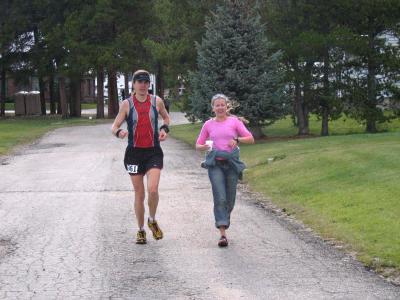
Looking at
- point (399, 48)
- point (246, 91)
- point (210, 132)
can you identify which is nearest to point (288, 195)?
point (210, 132)

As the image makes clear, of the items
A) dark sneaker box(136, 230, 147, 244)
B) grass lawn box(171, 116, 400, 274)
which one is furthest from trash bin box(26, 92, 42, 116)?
dark sneaker box(136, 230, 147, 244)

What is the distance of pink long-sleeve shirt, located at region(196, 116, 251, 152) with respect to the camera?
30.0 ft

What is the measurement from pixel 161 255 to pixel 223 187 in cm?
130

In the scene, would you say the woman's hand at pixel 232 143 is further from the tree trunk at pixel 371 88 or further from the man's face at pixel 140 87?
the tree trunk at pixel 371 88

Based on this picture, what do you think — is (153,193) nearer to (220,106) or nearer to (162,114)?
(162,114)

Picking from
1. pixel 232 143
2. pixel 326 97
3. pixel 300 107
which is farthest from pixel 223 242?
pixel 300 107

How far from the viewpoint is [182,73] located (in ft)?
112

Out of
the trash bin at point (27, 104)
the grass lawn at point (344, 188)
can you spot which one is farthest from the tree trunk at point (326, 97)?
the trash bin at point (27, 104)

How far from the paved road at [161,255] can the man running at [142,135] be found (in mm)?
704

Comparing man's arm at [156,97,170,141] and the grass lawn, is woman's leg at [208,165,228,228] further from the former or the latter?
the grass lawn

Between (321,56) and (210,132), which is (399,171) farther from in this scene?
(321,56)

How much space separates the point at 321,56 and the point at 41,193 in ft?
51.4

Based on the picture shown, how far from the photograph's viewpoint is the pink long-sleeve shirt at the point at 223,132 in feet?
30.0

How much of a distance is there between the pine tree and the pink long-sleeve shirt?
52.4ft
